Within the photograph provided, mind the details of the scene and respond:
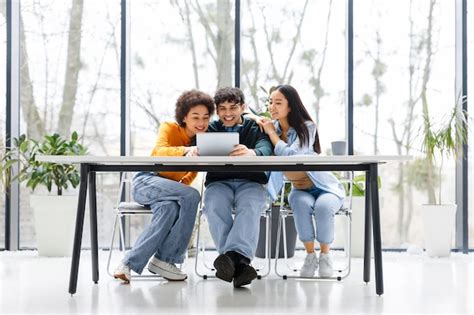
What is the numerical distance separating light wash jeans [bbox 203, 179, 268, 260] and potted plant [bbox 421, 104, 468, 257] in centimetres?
224

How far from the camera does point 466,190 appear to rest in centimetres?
610

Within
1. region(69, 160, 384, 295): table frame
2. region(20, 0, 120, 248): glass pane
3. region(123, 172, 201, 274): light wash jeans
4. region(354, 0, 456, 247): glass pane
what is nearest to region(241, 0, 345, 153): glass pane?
region(354, 0, 456, 247): glass pane

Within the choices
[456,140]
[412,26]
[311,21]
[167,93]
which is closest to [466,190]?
[456,140]

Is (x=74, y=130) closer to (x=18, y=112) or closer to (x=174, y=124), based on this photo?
(x=18, y=112)

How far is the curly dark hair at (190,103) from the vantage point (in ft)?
13.1

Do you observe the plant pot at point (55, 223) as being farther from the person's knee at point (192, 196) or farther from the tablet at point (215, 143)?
the tablet at point (215, 143)

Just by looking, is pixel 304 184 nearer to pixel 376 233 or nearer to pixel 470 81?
pixel 376 233

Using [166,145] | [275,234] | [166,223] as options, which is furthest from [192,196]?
[275,234]

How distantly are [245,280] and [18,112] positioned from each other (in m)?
3.38

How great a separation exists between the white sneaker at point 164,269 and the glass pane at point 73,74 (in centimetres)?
234

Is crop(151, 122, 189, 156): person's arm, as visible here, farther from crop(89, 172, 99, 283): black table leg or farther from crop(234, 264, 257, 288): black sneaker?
crop(234, 264, 257, 288): black sneaker

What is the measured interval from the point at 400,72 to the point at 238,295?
337 cm

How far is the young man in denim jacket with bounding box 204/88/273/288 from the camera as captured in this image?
3559 mm

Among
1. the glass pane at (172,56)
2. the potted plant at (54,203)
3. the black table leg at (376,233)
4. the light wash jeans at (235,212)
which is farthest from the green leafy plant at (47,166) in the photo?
the black table leg at (376,233)
